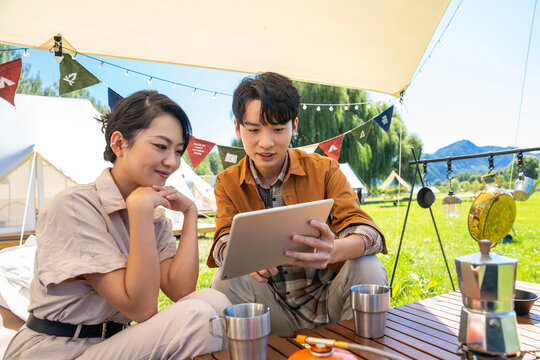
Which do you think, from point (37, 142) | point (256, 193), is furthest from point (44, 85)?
point (256, 193)

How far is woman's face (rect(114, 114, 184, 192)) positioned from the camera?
4.30ft

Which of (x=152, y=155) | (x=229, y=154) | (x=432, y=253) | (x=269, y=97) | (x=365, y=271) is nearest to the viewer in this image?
(x=152, y=155)

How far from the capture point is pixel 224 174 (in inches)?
75.1

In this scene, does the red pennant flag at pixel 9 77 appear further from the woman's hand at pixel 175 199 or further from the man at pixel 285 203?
the woman's hand at pixel 175 199

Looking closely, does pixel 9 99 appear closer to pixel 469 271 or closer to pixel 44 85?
pixel 469 271

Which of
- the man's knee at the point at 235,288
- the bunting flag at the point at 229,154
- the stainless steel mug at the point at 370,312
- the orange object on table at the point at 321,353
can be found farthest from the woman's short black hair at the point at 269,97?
the bunting flag at the point at 229,154

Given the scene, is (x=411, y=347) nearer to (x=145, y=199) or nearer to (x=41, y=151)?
(x=145, y=199)

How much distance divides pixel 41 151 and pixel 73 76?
2.05m

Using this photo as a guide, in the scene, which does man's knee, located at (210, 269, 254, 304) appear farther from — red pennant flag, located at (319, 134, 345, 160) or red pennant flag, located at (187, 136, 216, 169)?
red pennant flag, located at (319, 134, 345, 160)

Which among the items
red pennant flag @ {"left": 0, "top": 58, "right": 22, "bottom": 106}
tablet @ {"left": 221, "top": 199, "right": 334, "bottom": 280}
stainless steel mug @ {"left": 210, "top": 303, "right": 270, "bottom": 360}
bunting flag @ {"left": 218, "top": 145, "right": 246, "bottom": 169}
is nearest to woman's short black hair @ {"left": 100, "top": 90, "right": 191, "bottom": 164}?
tablet @ {"left": 221, "top": 199, "right": 334, "bottom": 280}

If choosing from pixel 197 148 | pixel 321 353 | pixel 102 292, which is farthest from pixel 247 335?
pixel 197 148

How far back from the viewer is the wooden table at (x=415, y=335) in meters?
0.98

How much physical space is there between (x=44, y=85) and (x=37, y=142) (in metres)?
17.0

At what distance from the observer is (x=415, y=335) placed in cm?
112
